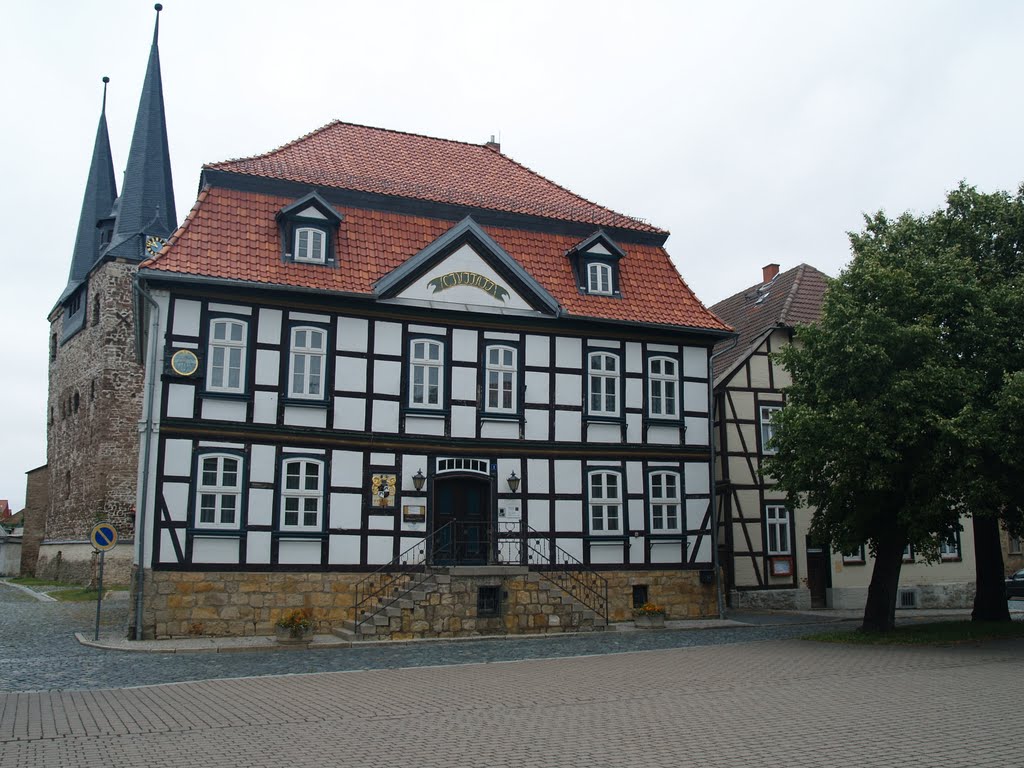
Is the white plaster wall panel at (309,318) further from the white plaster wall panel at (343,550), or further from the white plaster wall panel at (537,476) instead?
the white plaster wall panel at (537,476)

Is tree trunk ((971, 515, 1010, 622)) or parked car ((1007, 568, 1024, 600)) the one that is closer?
tree trunk ((971, 515, 1010, 622))

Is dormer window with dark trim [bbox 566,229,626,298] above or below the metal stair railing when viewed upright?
above

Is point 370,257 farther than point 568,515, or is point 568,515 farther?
point 568,515

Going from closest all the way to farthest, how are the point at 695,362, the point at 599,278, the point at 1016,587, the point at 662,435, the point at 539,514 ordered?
1. the point at 539,514
2. the point at 662,435
3. the point at 599,278
4. the point at 695,362
5. the point at 1016,587

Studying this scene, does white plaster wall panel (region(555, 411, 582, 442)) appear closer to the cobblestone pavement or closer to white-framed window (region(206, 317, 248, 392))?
white-framed window (region(206, 317, 248, 392))

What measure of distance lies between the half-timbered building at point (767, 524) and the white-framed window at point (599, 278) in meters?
5.39

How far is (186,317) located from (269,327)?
69.1 inches

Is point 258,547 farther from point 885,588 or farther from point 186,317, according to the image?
point 885,588

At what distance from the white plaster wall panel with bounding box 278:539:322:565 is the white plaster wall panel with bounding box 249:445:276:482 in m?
1.43

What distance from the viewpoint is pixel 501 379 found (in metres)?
24.2

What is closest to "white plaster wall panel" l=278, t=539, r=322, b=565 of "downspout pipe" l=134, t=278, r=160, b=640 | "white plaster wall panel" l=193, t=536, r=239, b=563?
Answer: "white plaster wall panel" l=193, t=536, r=239, b=563

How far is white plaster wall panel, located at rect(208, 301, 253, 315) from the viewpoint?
2153 centimetres

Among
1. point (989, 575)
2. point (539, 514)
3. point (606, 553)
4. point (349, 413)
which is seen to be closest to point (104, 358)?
point (349, 413)

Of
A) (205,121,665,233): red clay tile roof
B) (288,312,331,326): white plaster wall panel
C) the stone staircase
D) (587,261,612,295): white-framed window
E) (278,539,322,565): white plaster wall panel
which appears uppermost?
(205,121,665,233): red clay tile roof
